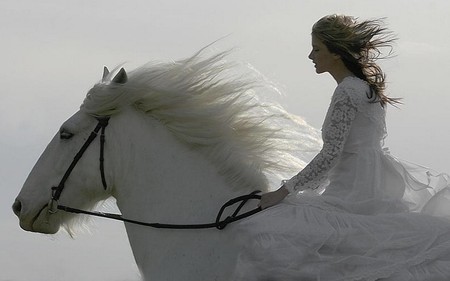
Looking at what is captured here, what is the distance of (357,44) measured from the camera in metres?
8.39

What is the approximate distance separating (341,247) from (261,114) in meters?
1.40

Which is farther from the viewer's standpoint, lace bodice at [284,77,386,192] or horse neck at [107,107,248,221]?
horse neck at [107,107,248,221]

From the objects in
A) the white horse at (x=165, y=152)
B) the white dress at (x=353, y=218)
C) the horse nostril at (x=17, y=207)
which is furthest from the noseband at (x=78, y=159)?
the white dress at (x=353, y=218)

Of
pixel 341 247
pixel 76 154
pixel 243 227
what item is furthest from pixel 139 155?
pixel 341 247

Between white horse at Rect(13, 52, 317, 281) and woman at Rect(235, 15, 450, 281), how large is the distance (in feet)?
1.45

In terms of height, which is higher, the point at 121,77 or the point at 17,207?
the point at 121,77

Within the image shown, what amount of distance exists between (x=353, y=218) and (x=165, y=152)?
4.98 feet

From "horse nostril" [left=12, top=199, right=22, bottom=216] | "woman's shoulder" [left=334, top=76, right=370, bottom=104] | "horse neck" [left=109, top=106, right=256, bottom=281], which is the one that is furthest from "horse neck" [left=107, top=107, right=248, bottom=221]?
"woman's shoulder" [left=334, top=76, right=370, bottom=104]

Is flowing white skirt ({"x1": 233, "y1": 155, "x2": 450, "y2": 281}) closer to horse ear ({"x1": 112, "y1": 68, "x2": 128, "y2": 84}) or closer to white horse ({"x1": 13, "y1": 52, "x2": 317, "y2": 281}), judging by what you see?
white horse ({"x1": 13, "y1": 52, "x2": 317, "y2": 281})

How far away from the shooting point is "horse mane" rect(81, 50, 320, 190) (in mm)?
8539

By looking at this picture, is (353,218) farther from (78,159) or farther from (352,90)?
(78,159)

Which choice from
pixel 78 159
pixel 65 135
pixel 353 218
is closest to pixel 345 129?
pixel 353 218

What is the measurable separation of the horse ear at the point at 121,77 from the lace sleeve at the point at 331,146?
5.05 feet

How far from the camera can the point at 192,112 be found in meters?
8.62
